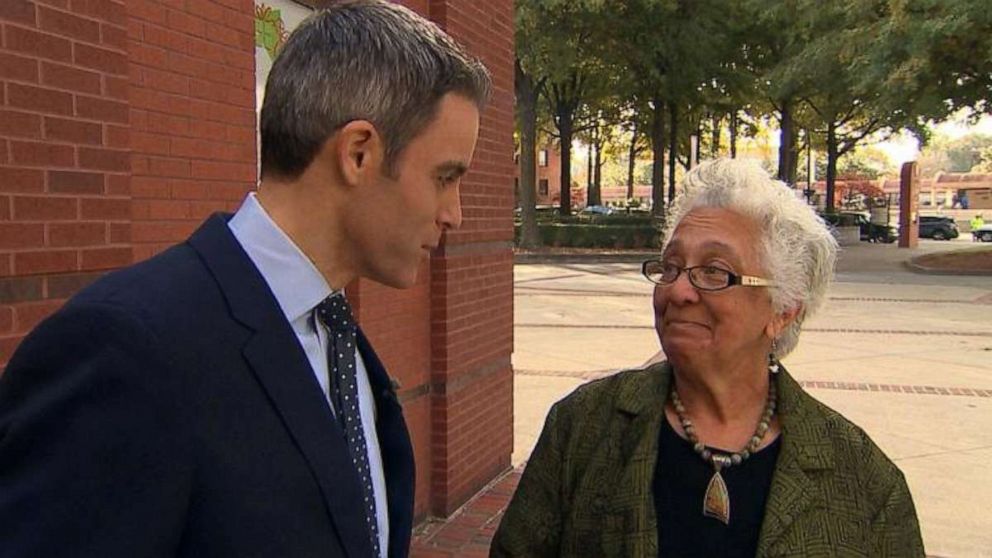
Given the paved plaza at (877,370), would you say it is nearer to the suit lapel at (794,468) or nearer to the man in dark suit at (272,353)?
the suit lapel at (794,468)

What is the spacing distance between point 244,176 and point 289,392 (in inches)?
92.4

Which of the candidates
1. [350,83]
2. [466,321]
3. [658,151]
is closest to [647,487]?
[350,83]

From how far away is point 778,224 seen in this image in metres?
2.04

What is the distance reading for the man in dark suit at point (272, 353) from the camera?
93 cm

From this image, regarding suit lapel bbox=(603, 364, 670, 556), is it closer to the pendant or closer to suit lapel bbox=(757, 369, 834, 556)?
the pendant

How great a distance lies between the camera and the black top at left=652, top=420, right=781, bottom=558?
6.22ft

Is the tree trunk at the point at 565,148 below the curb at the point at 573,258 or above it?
above

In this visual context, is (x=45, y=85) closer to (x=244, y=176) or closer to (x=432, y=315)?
(x=244, y=176)

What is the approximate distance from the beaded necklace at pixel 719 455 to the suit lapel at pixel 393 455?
78 cm

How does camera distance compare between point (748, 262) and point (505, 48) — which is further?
point (505, 48)

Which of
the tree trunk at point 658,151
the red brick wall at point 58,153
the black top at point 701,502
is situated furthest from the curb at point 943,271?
the red brick wall at point 58,153

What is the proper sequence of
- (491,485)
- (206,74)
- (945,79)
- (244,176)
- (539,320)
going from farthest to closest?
(945,79) < (539,320) < (491,485) < (244,176) < (206,74)

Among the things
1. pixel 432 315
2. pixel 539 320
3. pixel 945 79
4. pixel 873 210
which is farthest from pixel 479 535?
pixel 873 210

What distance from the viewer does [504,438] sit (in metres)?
5.60
